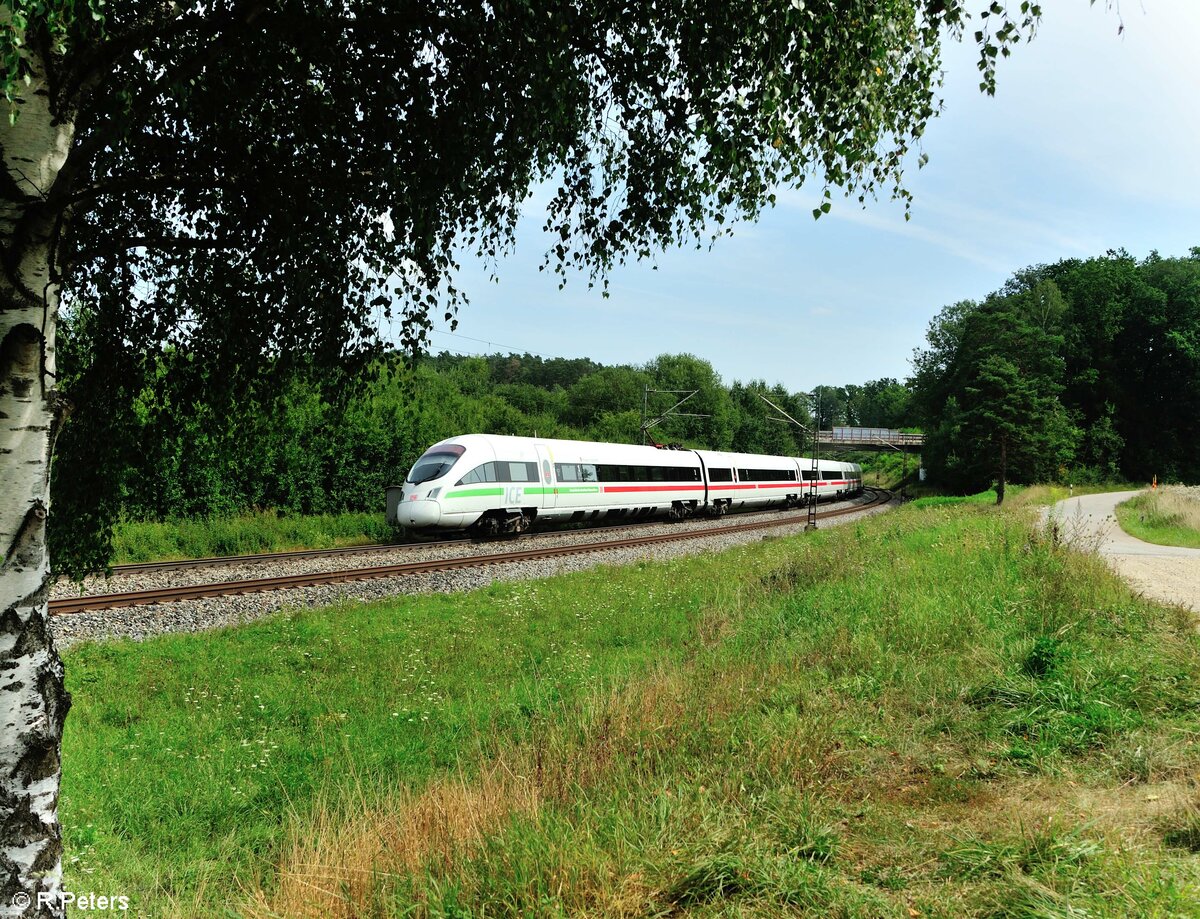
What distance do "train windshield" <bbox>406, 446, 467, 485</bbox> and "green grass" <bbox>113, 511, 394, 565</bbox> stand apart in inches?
150

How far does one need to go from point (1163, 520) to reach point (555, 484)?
1894 cm

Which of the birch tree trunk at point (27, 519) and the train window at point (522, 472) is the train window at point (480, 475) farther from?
the birch tree trunk at point (27, 519)

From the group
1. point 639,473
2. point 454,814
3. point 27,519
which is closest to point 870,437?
point 639,473

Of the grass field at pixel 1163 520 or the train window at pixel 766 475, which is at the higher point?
the train window at pixel 766 475

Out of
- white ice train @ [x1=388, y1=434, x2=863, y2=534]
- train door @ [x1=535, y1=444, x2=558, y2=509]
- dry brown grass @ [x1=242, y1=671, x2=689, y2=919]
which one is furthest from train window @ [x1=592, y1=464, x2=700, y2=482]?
dry brown grass @ [x1=242, y1=671, x2=689, y2=919]

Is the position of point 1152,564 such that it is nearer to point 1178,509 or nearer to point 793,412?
point 1178,509

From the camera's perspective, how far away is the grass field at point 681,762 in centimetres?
315

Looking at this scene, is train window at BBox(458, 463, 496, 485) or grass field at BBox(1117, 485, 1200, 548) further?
grass field at BBox(1117, 485, 1200, 548)

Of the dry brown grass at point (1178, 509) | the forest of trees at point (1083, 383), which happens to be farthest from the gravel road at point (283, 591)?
the forest of trees at point (1083, 383)

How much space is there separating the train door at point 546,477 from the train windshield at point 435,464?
3.13 m

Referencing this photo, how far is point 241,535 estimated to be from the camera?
771 inches

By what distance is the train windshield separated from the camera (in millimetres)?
19062

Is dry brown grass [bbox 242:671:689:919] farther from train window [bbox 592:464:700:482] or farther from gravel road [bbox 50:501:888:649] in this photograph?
train window [bbox 592:464:700:482]

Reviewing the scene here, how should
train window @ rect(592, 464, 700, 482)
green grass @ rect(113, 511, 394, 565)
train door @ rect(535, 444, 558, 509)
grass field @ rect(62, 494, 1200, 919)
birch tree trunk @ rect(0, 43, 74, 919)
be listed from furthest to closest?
1. train window @ rect(592, 464, 700, 482)
2. train door @ rect(535, 444, 558, 509)
3. green grass @ rect(113, 511, 394, 565)
4. grass field @ rect(62, 494, 1200, 919)
5. birch tree trunk @ rect(0, 43, 74, 919)
